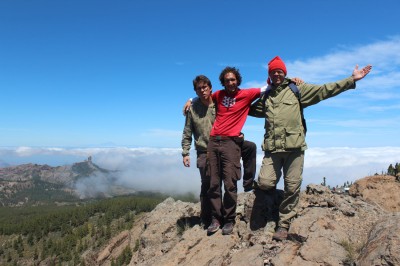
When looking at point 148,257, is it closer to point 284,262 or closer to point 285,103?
point 284,262

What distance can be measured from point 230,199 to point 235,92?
11.9 feet

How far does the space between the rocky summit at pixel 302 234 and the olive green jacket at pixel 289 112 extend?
8.41 ft

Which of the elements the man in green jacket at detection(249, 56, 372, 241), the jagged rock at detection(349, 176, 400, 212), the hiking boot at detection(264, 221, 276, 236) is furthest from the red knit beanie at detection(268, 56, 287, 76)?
the jagged rock at detection(349, 176, 400, 212)

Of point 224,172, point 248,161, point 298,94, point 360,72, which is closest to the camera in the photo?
point 360,72

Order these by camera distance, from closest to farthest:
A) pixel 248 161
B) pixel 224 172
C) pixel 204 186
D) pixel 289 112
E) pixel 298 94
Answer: pixel 289 112 → pixel 298 94 → pixel 224 172 → pixel 248 161 → pixel 204 186

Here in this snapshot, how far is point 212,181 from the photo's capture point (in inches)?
437

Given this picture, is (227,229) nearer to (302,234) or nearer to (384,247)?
(302,234)

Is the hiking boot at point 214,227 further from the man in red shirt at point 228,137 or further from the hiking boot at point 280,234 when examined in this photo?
the hiking boot at point 280,234

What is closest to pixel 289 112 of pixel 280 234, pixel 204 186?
pixel 280 234

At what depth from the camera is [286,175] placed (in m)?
10.1

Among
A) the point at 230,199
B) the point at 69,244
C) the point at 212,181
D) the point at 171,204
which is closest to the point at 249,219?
the point at 230,199

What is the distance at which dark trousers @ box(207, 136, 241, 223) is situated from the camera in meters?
10.9

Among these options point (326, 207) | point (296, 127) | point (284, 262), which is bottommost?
point (284, 262)

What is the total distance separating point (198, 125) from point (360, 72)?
5404 millimetres
